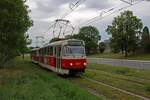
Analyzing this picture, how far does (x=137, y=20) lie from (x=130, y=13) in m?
2.29

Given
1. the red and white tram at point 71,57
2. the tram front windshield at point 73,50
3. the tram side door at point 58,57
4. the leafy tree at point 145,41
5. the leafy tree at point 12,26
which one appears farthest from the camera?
the leafy tree at point 145,41

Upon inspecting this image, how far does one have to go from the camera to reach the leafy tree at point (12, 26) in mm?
33719

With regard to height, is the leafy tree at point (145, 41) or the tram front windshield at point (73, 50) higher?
the leafy tree at point (145, 41)

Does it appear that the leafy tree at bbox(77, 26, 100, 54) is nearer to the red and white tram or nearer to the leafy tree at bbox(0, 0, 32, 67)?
the leafy tree at bbox(0, 0, 32, 67)

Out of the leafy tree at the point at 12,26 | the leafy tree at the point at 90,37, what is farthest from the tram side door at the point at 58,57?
the leafy tree at the point at 90,37

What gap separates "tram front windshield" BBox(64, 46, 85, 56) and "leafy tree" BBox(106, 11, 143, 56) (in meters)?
51.0

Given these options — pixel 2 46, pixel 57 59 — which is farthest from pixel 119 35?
pixel 57 59

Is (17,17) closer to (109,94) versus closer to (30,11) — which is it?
(30,11)

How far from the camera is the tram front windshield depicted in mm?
25125

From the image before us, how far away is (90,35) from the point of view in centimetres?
11138

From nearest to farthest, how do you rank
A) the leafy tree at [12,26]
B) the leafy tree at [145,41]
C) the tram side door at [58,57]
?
the tram side door at [58,57] → the leafy tree at [12,26] → the leafy tree at [145,41]

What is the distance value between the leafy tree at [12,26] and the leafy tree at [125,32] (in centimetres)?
3778

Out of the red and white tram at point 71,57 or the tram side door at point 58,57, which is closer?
the red and white tram at point 71,57

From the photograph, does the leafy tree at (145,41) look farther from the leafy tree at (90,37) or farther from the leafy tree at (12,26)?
the leafy tree at (12,26)
